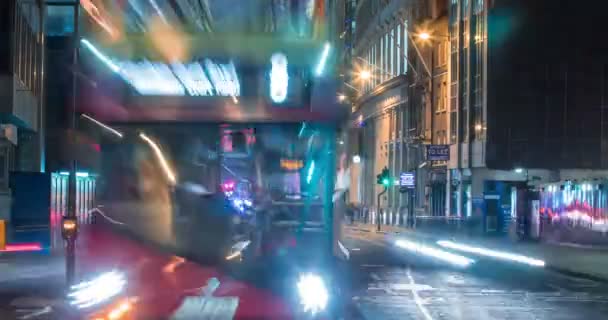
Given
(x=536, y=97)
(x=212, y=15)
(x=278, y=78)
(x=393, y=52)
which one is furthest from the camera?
(x=393, y=52)

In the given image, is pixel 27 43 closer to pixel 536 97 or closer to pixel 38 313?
pixel 38 313

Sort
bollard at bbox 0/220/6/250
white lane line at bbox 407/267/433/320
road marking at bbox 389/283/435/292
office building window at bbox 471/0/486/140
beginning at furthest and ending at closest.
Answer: office building window at bbox 471/0/486/140 → bollard at bbox 0/220/6/250 → road marking at bbox 389/283/435/292 → white lane line at bbox 407/267/433/320

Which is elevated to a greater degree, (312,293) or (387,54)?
(387,54)

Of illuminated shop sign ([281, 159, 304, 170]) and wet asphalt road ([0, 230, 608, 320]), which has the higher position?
illuminated shop sign ([281, 159, 304, 170])

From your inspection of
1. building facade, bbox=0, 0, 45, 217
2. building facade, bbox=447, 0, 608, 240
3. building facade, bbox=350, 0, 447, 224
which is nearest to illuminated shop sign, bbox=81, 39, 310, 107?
building facade, bbox=0, 0, 45, 217

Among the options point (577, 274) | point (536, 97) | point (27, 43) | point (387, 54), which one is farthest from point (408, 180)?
A: point (577, 274)

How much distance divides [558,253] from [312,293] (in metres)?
22.5

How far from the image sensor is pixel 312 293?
12.1 m

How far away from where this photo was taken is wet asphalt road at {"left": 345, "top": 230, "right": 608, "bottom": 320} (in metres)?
15.7

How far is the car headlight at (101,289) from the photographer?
11.2 m

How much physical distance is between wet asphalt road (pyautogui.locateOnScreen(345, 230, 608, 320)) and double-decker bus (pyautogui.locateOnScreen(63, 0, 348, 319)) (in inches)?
131

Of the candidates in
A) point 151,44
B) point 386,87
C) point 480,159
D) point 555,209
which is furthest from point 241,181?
point 386,87

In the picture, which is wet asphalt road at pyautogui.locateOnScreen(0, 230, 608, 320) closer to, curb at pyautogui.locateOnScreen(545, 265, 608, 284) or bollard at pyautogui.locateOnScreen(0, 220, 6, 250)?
curb at pyautogui.locateOnScreen(545, 265, 608, 284)

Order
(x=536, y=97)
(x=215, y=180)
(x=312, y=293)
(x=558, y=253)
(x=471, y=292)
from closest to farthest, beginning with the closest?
(x=215, y=180) < (x=312, y=293) < (x=471, y=292) < (x=558, y=253) < (x=536, y=97)
